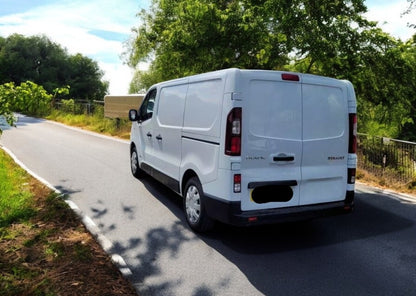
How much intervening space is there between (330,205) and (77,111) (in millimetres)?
25156

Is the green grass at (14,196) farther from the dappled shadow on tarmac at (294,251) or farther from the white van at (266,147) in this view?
the white van at (266,147)

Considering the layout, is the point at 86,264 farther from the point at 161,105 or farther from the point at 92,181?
the point at 92,181

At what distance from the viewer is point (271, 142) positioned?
418 cm

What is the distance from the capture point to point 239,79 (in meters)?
4.02

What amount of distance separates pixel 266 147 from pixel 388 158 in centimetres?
529

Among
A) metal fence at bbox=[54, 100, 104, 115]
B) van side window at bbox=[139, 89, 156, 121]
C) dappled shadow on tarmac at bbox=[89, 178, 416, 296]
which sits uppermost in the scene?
metal fence at bbox=[54, 100, 104, 115]

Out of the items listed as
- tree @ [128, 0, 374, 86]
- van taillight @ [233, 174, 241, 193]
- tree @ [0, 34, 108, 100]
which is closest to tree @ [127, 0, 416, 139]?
tree @ [128, 0, 374, 86]

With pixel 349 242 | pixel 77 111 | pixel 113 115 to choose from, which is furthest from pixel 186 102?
pixel 77 111

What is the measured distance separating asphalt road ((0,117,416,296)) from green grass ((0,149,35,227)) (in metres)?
0.72

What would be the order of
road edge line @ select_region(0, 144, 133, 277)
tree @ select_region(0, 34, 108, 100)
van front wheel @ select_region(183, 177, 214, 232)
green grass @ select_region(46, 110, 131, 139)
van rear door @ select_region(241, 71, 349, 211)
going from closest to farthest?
road edge line @ select_region(0, 144, 133, 277)
van rear door @ select_region(241, 71, 349, 211)
van front wheel @ select_region(183, 177, 214, 232)
green grass @ select_region(46, 110, 131, 139)
tree @ select_region(0, 34, 108, 100)

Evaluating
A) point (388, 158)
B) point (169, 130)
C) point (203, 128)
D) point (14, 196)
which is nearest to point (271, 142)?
point (203, 128)

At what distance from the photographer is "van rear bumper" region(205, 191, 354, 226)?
4.09 metres

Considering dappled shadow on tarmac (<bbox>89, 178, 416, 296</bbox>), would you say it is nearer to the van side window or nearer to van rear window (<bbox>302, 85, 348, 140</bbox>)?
van rear window (<bbox>302, 85, 348, 140</bbox>)

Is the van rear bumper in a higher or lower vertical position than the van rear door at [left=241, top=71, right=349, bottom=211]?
lower
